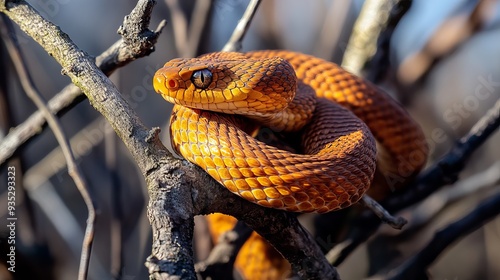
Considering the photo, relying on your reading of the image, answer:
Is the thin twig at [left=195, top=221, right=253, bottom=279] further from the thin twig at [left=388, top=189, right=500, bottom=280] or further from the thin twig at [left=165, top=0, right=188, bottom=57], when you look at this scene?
the thin twig at [left=165, top=0, right=188, bottom=57]

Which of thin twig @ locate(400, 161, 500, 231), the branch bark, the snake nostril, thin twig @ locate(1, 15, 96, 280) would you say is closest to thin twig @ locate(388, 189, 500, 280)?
thin twig @ locate(400, 161, 500, 231)

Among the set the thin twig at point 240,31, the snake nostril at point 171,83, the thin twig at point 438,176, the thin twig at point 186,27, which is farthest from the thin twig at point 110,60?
the thin twig at point 438,176

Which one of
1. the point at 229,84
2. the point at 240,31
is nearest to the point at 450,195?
the point at 240,31

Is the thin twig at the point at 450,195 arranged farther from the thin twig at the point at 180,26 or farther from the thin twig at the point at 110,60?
the thin twig at the point at 110,60

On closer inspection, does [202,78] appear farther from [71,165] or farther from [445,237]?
[445,237]

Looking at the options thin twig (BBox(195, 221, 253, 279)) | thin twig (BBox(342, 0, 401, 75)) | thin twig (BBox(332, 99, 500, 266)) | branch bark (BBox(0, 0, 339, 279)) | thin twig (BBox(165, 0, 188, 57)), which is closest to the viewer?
branch bark (BBox(0, 0, 339, 279))

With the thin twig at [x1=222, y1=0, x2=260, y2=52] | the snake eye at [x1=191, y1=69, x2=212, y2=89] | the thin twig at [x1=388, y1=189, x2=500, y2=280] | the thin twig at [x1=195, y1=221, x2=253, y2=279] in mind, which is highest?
the thin twig at [x1=222, y1=0, x2=260, y2=52]

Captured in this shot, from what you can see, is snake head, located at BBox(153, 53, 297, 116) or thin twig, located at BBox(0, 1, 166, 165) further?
snake head, located at BBox(153, 53, 297, 116)
